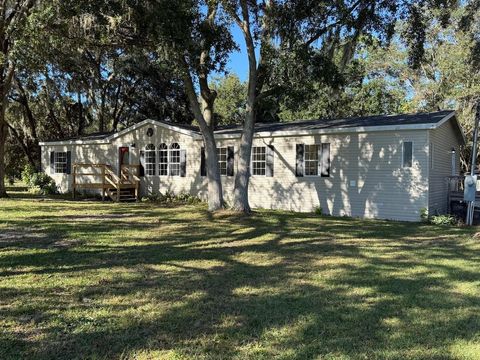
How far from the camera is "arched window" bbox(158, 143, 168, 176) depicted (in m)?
17.8

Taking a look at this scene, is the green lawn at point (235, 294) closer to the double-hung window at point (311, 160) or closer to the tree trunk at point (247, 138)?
the tree trunk at point (247, 138)

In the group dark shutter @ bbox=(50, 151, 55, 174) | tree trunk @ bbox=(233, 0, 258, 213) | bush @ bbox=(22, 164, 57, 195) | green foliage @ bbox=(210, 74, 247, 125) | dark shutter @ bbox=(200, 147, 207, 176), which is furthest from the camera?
green foliage @ bbox=(210, 74, 247, 125)

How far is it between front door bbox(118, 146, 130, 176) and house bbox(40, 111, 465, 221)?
0.27 meters

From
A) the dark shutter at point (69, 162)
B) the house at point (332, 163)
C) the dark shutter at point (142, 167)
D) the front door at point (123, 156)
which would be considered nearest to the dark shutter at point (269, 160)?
the house at point (332, 163)

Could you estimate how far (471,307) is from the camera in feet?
15.2

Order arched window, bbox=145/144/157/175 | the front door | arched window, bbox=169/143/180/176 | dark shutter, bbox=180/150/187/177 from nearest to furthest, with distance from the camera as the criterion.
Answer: dark shutter, bbox=180/150/187/177 → arched window, bbox=169/143/180/176 → arched window, bbox=145/144/157/175 → the front door

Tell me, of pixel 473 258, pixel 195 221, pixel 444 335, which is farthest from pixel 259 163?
pixel 444 335

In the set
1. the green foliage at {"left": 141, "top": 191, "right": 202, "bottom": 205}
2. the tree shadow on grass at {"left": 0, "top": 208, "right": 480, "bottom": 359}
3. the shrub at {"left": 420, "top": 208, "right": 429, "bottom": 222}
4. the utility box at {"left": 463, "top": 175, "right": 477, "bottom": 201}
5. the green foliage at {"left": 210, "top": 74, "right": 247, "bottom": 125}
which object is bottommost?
the tree shadow on grass at {"left": 0, "top": 208, "right": 480, "bottom": 359}

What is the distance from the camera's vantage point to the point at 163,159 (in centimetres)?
1784

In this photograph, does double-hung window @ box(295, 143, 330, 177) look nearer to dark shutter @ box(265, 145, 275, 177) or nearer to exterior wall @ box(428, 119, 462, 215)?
dark shutter @ box(265, 145, 275, 177)

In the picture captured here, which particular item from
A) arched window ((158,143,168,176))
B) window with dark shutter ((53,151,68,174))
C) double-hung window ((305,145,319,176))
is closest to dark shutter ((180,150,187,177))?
arched window ((158,143,168,176))

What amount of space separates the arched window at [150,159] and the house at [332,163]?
0.14ft

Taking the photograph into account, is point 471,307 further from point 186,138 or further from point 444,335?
point 186,138

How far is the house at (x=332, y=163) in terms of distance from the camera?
12367 mm
